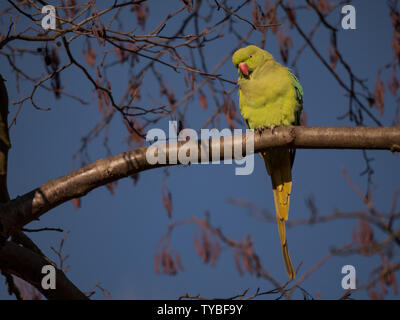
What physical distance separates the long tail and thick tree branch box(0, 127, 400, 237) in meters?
0.95

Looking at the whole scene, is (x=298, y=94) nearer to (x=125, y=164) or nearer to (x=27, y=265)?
(x=125, y=164)

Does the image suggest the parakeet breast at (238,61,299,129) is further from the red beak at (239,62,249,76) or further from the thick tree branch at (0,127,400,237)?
the thick tree branch at (0,127,400,237)

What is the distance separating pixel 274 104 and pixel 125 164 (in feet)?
4.62

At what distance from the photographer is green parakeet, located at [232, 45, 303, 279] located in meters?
3.10

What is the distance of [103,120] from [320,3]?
5.99ft

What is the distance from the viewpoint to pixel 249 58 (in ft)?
11.0

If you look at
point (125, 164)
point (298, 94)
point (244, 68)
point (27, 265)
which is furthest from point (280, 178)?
point (27, 265)

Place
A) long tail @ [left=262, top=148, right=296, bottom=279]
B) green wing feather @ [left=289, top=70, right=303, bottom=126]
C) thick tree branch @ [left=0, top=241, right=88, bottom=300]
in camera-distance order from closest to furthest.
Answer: thick tree branch @ [left=0, top=241, right=88, bottom=300] → long tail @ [left=262, top=148, right=296, bottom=279] → green wing feather @ [left=289, top=70, right=303, bottom=126]

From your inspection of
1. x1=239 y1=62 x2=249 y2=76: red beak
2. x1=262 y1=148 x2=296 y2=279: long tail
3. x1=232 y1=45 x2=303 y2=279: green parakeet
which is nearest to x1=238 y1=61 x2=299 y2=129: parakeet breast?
x1=232 y1=45 x2=303 y2=279: green parakeet

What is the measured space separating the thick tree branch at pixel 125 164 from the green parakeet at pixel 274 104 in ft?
3.07

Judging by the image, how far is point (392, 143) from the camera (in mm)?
2047
